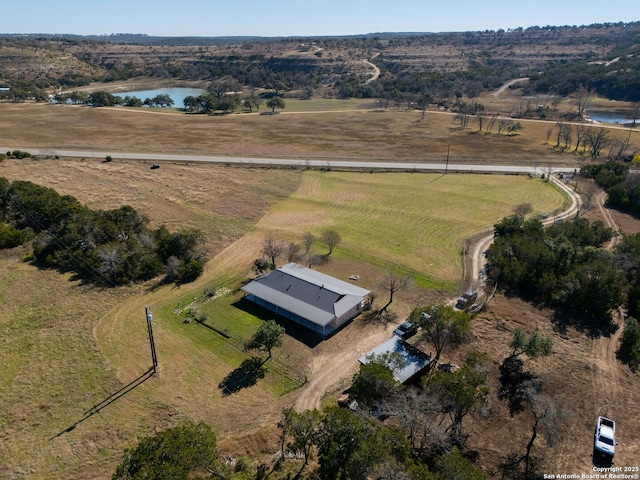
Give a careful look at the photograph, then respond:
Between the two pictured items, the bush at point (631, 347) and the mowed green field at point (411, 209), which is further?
the mowed green field at point (411, 209)

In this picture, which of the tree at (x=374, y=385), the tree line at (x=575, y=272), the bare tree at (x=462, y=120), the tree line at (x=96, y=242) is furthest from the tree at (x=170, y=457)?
the bare tree at (x=462, y=120)

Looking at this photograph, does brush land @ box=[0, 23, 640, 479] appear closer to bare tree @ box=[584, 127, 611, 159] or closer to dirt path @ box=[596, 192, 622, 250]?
dirt path @ box=[596, 192, 622, 250]

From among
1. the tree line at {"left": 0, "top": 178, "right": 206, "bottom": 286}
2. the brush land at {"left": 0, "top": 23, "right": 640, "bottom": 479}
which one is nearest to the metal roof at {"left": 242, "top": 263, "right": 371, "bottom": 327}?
the brush land at {"left": 0, "top": 23, "right": 640, "bottom": 479}

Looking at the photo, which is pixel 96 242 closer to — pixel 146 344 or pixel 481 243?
pixel 146 344

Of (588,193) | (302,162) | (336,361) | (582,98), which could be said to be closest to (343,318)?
(336,361)

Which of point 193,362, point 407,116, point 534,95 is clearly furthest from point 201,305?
point 534,95

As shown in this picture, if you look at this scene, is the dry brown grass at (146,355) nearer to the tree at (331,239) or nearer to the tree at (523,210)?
the tree at (331,239)
